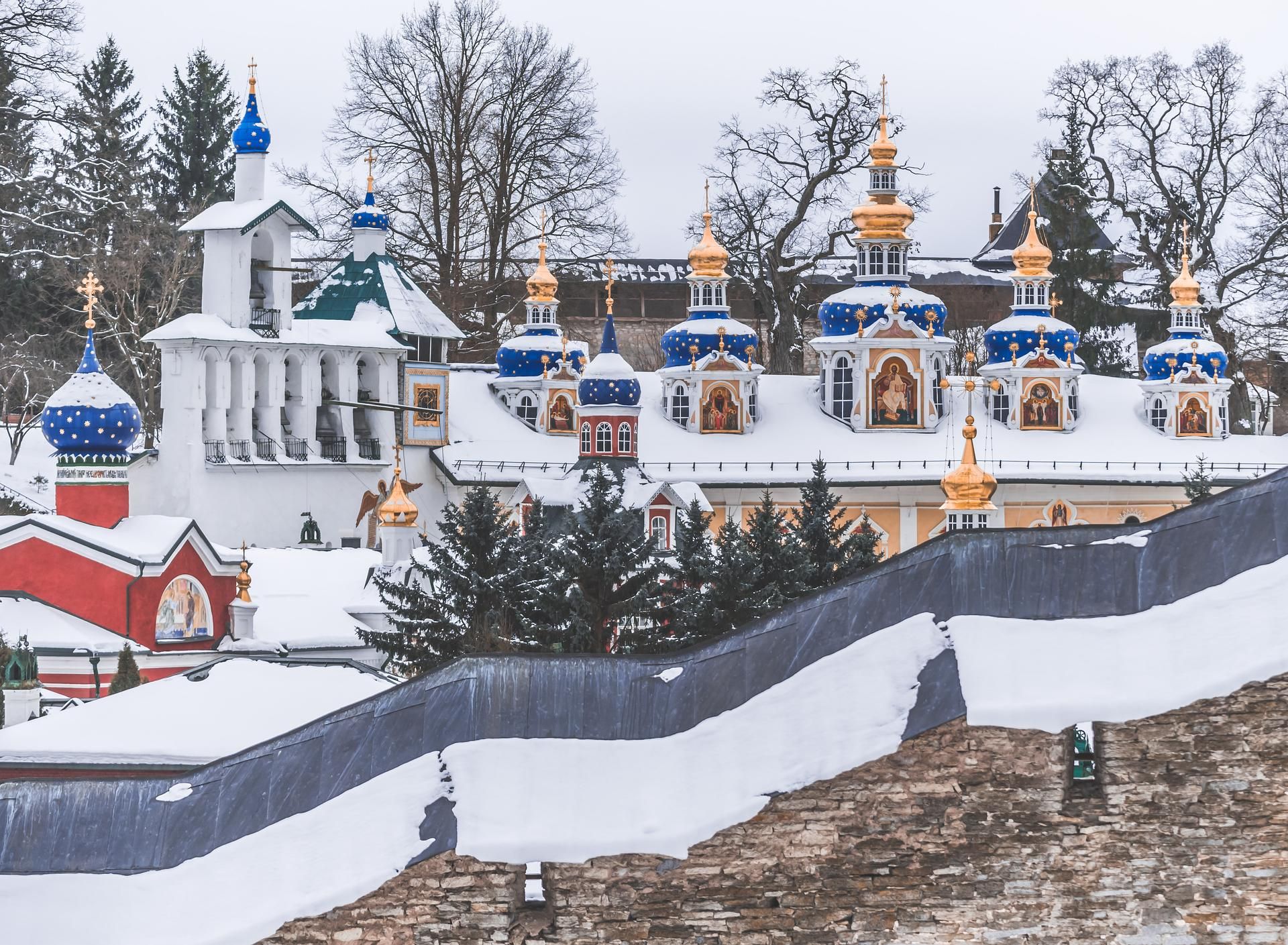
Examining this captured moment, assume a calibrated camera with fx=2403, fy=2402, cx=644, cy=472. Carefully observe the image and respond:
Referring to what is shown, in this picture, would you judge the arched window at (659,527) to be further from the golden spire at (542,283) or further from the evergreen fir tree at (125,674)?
the evergreen fir tree at (125,674)

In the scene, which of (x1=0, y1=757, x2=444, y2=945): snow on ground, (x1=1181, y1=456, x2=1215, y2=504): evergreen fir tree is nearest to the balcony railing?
(x1=1181, y1=456, x2=1215, y2=504): evergreen fir tree

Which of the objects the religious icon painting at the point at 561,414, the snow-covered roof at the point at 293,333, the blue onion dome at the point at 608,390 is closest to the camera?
the blue onion dome at the point at 608,390

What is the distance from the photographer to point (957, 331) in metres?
58.8

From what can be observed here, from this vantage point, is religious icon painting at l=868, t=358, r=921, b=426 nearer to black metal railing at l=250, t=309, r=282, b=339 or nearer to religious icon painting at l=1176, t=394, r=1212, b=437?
religious icon painting at l=1176, t=394, r=1212, b=437

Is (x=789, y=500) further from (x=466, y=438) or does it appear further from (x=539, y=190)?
(x=539, y=190)

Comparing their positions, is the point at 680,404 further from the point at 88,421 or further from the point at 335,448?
the point at 88,421

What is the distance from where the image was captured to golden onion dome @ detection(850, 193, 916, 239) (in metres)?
44.6

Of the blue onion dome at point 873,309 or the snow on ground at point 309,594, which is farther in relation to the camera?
the blue onion dome at point 873,309

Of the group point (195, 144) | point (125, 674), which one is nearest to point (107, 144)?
point (195, 144)

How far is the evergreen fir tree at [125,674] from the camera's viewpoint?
79.6 feet

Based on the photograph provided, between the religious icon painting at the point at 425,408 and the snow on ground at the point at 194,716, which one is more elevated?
the religious icon painting at the point at 425,408

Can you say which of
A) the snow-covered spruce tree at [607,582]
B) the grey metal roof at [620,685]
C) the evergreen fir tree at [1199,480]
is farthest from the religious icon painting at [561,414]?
the grey metal roof at [620,685]

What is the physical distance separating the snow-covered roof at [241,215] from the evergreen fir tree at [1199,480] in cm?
1468

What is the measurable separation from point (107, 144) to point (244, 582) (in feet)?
77.1
